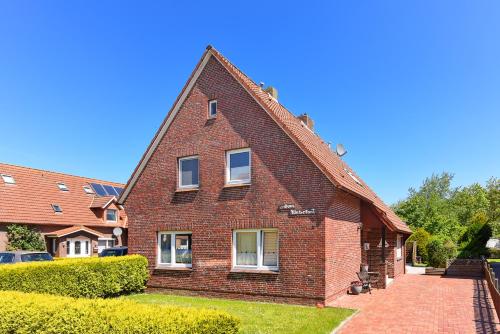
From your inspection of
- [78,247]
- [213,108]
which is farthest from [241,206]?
[78,247]

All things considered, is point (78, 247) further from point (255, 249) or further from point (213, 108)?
point (255, 249)

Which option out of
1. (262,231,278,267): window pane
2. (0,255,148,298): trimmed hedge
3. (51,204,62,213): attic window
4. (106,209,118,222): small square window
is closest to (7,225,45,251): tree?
(51,204,62,213): attic window

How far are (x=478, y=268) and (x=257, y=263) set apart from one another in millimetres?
16487

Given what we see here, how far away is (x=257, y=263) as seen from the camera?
14.5 meters

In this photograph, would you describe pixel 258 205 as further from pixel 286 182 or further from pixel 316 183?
pixel 316 183

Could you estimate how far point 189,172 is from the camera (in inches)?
667

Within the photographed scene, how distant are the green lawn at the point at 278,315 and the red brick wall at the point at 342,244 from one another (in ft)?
4.46

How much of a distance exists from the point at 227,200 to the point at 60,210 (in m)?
23.2

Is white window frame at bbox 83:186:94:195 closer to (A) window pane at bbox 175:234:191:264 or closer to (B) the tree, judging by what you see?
(B) the tree

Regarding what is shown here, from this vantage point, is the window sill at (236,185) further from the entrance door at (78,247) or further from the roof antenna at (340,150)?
the entrance door at (78,247)

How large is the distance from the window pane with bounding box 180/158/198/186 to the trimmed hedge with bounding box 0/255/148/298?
3.84 meters

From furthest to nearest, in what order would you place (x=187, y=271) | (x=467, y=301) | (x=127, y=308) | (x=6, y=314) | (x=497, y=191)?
(x=497, y=191) < (x=187, y=271) < (x=467, y=301) < (x=6, y=314) < (x=127, y=308)

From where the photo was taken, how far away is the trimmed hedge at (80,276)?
45.9ft

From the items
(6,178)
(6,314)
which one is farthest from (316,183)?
(6,178)
